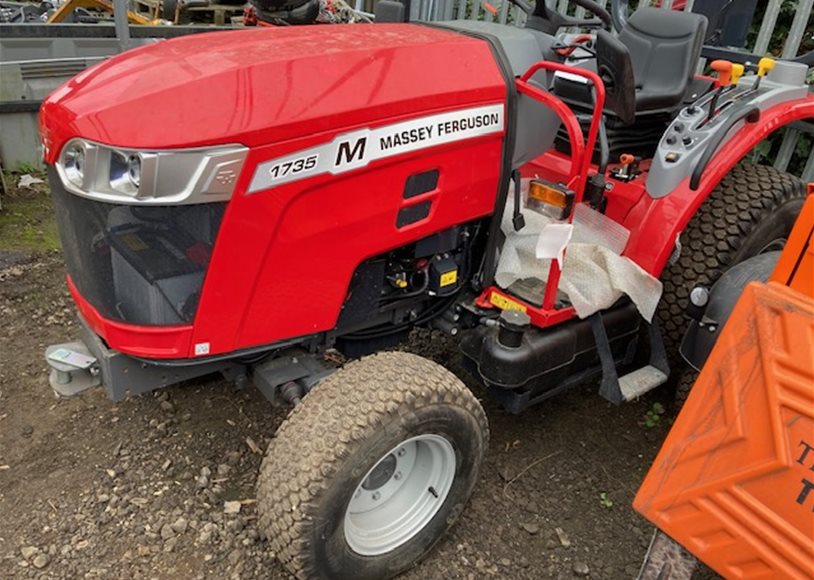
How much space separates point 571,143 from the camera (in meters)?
2.07

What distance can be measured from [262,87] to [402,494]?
1.19 meters

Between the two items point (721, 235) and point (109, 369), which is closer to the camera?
point (109, 369)

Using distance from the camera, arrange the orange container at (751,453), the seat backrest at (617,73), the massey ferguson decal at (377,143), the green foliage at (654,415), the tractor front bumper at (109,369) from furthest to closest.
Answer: the green foliage at (654,415)
the seat backrest at (617,73)
the tractor front bumper at (109,369)
the massey ferguson decal at (377,143)
the orange container at (751,453)

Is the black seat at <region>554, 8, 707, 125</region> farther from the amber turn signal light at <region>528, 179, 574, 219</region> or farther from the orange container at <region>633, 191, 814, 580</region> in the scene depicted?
the orange container at <region>633, 191, 814, 580</region>

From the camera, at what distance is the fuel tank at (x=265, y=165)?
1.58 m

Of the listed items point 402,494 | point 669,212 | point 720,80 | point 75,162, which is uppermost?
point 720,80

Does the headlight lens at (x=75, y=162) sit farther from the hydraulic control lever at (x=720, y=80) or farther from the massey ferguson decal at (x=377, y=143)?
the hydraulic control lever at (x=720, y=80)

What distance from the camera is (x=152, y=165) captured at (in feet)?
4.95

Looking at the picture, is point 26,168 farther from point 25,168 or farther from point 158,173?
point 158,173

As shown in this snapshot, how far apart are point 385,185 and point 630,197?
103 cm

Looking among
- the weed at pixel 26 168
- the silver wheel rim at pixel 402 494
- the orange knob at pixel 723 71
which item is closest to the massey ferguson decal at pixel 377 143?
the silver wheel rim at pixel 402 494

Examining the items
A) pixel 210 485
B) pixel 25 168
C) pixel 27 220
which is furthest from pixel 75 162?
pixel 25 168

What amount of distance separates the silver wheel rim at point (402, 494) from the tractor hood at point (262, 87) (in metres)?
0.92

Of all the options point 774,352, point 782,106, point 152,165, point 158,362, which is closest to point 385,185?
point 152,165
